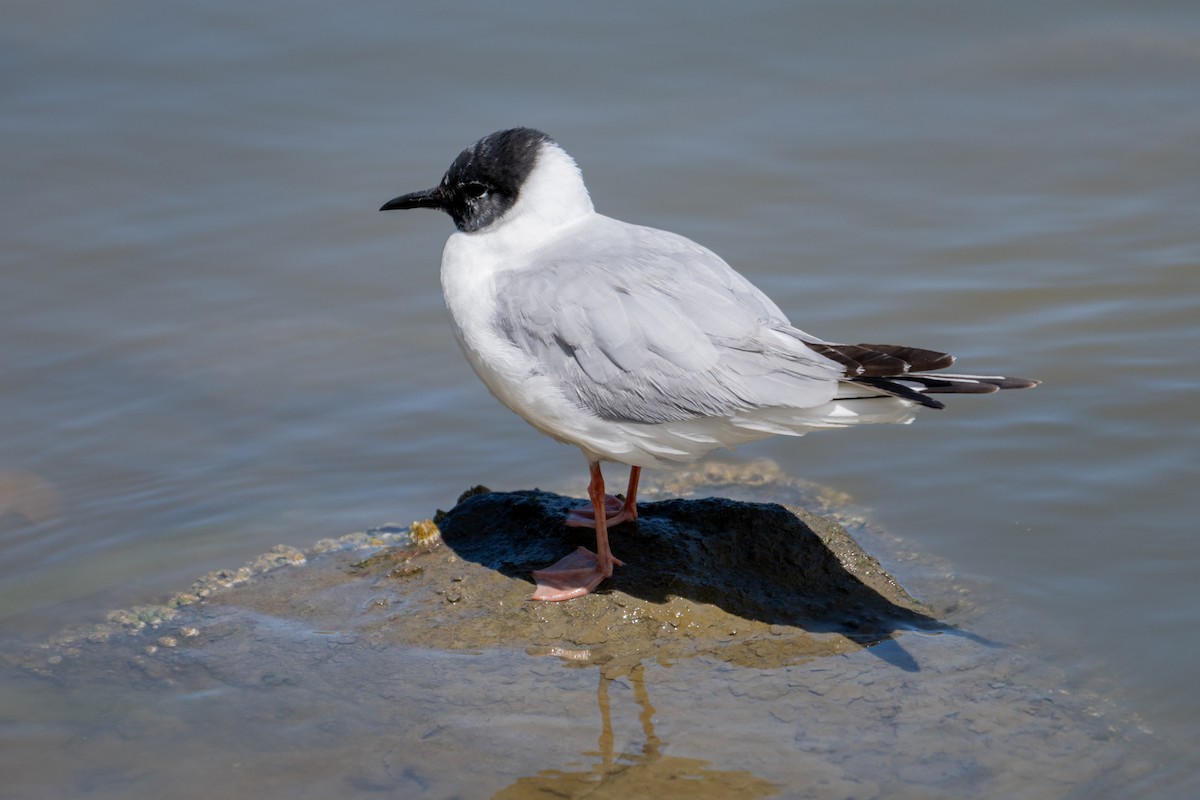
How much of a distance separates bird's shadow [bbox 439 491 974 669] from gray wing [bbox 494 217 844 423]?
644 millimetres

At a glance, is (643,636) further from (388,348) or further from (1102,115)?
(1102,115)

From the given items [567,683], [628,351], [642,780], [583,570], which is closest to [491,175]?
[628,351]

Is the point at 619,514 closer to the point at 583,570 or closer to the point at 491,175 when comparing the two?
the point at 583,570

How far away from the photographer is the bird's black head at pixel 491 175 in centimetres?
512

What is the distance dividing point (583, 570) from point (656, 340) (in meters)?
0.92

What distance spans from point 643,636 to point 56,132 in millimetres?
7493

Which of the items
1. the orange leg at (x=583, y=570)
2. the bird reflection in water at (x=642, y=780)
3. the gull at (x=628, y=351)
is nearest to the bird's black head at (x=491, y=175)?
the gull at (x=628, y=351)

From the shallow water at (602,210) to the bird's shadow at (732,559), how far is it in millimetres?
648

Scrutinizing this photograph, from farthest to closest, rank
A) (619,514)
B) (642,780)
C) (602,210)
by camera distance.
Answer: (602,210), (619,514), (642,780)

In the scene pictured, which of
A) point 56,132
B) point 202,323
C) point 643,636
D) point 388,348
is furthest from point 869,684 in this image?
point 56,132

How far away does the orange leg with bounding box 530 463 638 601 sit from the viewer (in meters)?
4.79

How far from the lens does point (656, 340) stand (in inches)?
181

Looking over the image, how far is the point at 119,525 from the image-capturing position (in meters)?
6.34

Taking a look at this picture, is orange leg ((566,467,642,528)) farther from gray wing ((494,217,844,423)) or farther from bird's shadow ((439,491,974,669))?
gray wing ((494,217,844,423))
